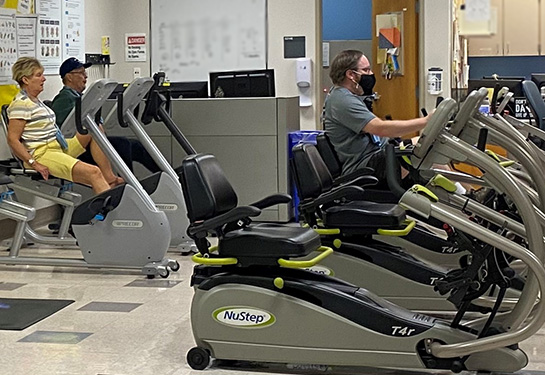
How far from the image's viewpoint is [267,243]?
3799 millimetres

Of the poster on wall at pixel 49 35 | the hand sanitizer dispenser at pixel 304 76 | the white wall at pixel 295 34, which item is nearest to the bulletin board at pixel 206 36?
the white wall at pixel 295 34

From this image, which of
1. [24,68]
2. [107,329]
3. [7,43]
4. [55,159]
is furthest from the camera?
[7,43]

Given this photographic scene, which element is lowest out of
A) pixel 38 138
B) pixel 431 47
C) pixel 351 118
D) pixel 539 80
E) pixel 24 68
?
pixel 38 138

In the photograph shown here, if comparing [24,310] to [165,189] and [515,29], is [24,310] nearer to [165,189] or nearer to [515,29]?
[165,189]

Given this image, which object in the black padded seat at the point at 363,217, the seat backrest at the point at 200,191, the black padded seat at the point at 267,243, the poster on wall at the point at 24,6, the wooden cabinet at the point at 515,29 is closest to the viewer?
the wooden cabinet at the point at 515,29

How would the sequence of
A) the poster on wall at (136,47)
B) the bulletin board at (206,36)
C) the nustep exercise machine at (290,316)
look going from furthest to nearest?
the poster on wall at (136,47) → the bulletin board at (206,36) → the nustep exercise machine at (290,316)

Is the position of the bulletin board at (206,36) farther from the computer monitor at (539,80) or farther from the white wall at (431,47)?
the computer monitor at (539,80)

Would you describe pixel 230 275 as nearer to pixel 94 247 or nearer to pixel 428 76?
pixel 94 247

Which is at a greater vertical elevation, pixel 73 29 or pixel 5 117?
pixel 73 29

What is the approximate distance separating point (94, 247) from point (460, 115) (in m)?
3.01

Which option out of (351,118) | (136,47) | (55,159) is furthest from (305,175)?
(136,47)

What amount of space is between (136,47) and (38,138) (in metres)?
3.68

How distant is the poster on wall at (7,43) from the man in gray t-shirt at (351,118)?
121 inches

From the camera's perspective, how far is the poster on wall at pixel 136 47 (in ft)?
32.9
